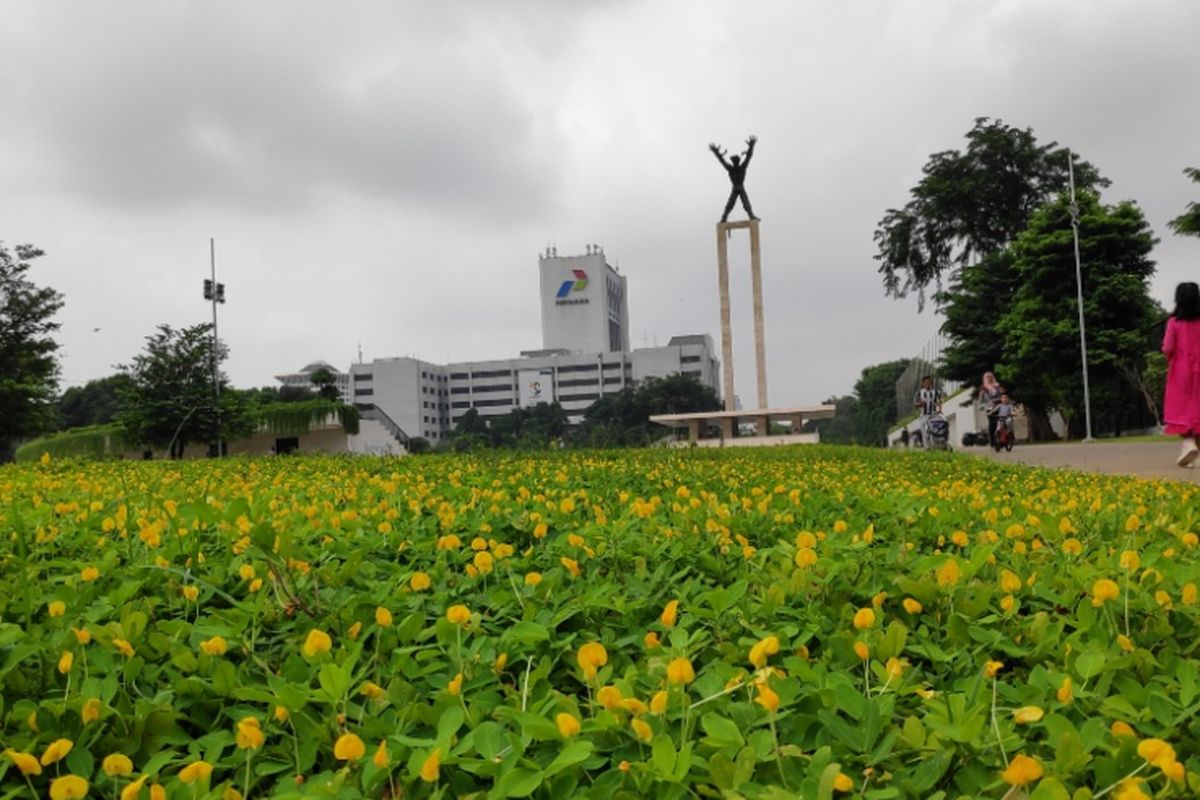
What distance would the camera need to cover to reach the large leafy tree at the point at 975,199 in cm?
2883

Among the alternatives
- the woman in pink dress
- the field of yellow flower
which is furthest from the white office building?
the field of yellow flower

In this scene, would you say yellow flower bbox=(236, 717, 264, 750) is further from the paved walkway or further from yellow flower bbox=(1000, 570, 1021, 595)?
the paved walkway

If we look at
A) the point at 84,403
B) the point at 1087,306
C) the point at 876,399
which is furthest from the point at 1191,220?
the point at 84,403

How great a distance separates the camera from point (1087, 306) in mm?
22156

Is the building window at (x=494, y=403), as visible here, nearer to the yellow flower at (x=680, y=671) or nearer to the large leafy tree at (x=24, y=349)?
the large leafy tree at (x=24, y=349)

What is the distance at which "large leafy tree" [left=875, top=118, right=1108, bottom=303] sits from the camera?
94.6 ft

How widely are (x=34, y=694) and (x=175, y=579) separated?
1.29ft

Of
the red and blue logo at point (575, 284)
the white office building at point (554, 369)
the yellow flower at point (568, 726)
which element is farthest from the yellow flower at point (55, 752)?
the red and blue logo at point (575, 284)

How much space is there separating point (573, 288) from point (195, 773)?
108832 millimetres

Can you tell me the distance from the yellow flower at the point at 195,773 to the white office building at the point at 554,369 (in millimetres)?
87025

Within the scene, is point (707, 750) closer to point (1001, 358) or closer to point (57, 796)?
point (57, 796)

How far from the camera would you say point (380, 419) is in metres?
41.1

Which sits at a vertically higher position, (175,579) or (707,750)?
(175,579)

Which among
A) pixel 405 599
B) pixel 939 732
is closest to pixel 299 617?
pixel 405 599
